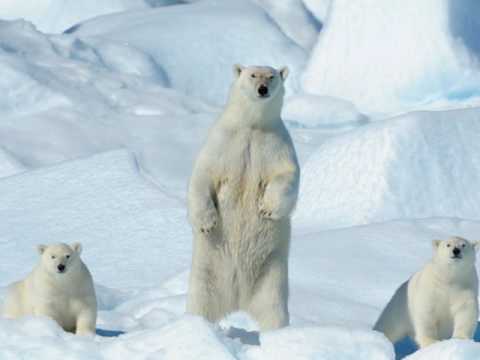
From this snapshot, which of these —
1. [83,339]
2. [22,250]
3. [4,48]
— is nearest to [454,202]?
[22,250]

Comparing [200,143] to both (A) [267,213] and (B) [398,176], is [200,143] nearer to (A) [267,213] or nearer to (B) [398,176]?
(B) [398,176]

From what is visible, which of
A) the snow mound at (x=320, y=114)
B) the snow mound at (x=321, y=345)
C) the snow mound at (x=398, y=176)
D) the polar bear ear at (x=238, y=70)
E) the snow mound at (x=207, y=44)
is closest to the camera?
the snow mound at (x=321, y=345)

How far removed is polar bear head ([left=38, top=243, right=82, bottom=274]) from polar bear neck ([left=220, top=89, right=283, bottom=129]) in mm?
826

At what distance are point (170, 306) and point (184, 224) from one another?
2.74 meters

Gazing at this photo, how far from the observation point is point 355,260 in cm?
589

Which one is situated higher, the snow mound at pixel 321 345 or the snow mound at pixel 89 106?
the snow mound at pixel 321 345

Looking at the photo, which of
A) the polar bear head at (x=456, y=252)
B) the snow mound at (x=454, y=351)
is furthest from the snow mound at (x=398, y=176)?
the snow mound at (x=454, y=351)

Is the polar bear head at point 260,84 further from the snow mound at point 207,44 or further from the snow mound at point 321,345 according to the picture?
the snow mound at point 207,44

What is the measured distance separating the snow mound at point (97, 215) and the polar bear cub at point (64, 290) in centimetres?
242

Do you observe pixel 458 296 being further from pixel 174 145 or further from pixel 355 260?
pixel 174 145

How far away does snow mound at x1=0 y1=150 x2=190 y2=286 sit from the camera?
687cm

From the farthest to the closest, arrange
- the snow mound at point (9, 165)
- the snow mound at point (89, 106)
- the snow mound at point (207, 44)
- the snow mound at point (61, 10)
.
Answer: the snow mound at point (61, 10) → the snow mound at point (207, 44) → the snow mound at point (89, 106) → the snow mound at point (9, 165)

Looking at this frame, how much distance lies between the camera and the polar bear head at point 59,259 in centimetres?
396

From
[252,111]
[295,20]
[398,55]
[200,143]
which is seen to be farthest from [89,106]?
[252,111]
